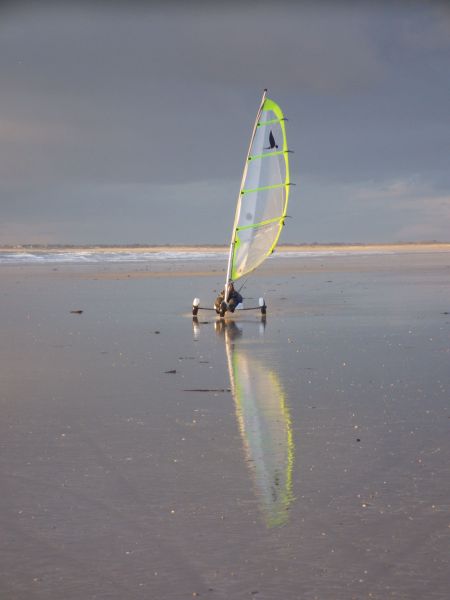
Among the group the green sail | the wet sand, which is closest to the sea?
the green sail

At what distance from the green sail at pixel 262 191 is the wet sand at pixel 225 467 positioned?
6.74 m

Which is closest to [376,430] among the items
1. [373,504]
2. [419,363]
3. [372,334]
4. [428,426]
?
[428,426]

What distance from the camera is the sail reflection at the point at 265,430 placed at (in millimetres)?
6051

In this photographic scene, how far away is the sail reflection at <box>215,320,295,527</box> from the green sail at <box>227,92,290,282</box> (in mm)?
8587

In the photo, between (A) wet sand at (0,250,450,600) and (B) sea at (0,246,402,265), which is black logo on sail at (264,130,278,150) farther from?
(B) sea at (0,246,402,265)

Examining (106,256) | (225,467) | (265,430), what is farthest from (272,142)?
(106,256)

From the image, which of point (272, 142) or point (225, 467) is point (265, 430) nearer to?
point (225, 467)

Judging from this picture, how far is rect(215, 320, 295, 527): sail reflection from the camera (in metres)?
6.05

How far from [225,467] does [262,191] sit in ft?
50.0

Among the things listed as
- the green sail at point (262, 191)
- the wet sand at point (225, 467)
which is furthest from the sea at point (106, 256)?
the wet sand at point (225, 467)

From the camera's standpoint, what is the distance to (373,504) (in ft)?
19.3

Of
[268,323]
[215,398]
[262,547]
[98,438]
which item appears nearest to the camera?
[262,547]

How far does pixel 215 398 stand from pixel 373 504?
12.8ft

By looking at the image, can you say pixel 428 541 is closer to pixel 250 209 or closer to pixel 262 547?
pixel 262 547
